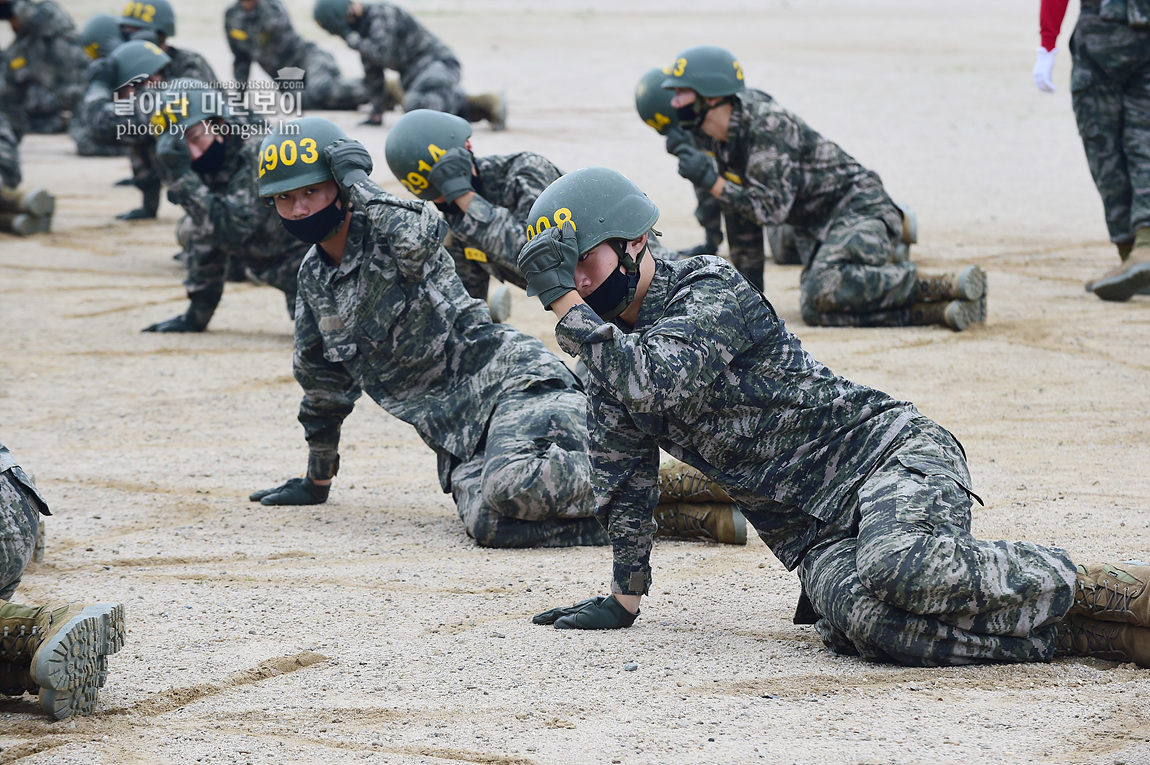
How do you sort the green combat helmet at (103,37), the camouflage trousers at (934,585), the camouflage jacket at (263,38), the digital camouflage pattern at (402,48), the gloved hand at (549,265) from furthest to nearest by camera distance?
the camouflage jacket at (263,38) < the digital camouflage pattern at (402,48) < the green combat helmet at (103,37) < the gloved hand at (549,265) < the camouflage trousers at (934,585)

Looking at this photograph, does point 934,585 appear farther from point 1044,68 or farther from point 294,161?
point 1044,68

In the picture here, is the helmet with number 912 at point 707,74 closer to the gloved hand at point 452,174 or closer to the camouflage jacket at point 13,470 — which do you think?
the gloved hand at point 452,174

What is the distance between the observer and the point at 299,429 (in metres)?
6.50

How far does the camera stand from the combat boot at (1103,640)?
326cm

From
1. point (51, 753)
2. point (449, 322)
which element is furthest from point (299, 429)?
→ point (51, 753)

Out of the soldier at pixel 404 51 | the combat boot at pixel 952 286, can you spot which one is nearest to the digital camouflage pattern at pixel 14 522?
the combat boot at pixel 952 286

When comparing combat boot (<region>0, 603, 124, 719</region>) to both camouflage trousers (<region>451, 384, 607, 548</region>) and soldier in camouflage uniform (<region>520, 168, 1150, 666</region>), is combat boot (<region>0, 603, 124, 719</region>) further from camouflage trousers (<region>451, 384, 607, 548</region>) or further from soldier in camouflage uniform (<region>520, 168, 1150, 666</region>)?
camouflage trousers (<region>451, 384, 607, 548</region>)

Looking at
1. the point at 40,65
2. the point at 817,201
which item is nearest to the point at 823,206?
the point at 817,201

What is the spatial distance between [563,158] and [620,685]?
10.8 m

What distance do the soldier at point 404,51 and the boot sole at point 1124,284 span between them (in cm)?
793

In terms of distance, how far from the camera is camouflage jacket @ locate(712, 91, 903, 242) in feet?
25.6

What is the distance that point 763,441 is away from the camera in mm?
3566

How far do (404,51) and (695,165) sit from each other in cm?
810

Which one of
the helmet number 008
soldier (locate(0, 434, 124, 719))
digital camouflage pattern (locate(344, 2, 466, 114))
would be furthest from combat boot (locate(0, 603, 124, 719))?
digital camouflage pattern (locate(344, 2, 466, 114))
